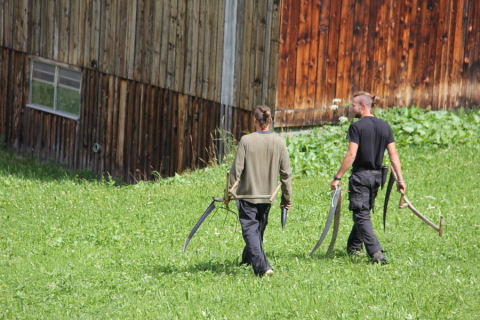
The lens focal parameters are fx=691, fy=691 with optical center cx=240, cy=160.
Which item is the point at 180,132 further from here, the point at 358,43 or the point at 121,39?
the point at 358,43

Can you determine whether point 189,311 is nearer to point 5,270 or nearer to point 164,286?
point 164,286

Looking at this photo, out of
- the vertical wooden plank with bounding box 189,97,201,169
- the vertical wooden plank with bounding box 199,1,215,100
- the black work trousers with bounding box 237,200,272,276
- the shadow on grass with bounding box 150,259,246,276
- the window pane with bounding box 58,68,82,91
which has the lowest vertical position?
the shadow on grass with bounding box 150,259,246,276

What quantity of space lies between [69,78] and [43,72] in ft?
3.14

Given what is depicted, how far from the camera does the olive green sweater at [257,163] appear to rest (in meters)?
6.70

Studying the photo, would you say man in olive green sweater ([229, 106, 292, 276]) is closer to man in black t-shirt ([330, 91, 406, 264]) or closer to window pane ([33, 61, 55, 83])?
man in black t-shirt ([330, 91, 406, 264])

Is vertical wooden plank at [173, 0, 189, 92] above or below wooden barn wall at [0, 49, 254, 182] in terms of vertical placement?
above

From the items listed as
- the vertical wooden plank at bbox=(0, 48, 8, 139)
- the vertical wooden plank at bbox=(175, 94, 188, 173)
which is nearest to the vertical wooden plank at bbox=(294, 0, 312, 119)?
the vertical wooden plank at bbox=(175, 94, 188, 173)

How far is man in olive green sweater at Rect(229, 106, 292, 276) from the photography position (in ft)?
22.0

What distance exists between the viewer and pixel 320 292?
6.26m

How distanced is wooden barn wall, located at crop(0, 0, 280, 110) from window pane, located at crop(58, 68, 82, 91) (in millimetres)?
326

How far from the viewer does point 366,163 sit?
7.03 metres

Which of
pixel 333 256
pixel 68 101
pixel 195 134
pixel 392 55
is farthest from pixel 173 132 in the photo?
pixel 333 256

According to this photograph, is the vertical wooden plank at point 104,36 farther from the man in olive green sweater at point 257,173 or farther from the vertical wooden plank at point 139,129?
the man in olive green sweater at point 257,173

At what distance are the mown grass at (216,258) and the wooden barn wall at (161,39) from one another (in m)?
1.95
